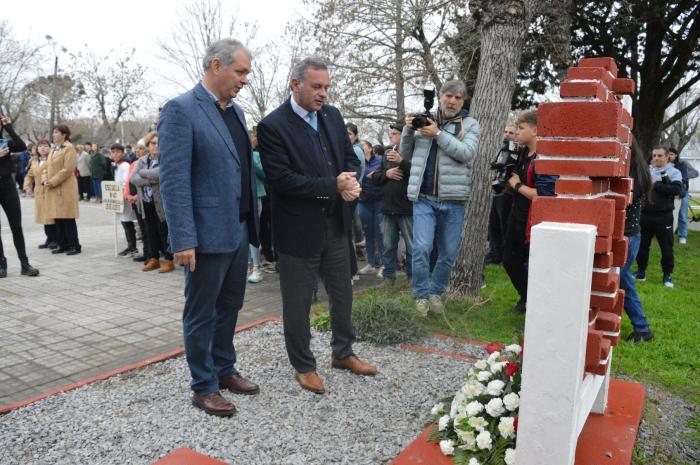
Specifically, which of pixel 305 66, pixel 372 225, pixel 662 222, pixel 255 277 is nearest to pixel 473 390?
pixel 305 66

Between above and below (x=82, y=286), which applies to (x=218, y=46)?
above

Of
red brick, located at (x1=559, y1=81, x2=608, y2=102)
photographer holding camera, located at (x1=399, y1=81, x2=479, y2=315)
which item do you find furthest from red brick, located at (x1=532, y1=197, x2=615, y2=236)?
photographer holding camera, located at (x1=399, y1=81, x2=479, y2=315)

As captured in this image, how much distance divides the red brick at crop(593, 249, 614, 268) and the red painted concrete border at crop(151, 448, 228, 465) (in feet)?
6.43

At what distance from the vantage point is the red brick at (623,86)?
271cm

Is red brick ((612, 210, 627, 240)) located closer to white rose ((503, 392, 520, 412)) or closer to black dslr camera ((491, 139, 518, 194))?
white rose ((503, 392, 520, 412))

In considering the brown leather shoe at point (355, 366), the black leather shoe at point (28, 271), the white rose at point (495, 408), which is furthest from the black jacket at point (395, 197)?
the black leather shoe at point (28, 271)

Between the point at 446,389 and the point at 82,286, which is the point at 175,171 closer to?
the point at 446,389

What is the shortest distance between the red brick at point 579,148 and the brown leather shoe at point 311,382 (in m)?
2.11

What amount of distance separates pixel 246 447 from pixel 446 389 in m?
1.41

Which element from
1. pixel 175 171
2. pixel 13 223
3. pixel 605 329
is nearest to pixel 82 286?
pixel 13 223

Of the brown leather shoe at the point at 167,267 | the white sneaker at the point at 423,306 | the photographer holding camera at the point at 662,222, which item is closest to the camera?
the white sneaker at the point at 423,306

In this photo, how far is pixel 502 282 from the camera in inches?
287

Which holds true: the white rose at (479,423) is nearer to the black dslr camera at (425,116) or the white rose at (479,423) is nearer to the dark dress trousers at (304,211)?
the dark dress trousers at (304,211)

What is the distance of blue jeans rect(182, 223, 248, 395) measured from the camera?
3.27m
